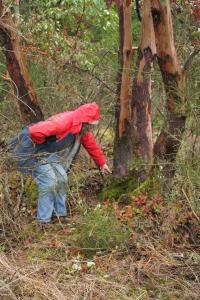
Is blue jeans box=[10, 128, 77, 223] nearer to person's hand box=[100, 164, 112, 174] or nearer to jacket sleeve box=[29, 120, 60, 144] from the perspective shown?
jacket sleeve box=[29, 120, 60, 144]

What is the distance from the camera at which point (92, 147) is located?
697 centimetres

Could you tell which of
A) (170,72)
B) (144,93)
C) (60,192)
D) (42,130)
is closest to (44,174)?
(60,192)

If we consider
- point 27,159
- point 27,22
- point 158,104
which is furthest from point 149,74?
point 27,22

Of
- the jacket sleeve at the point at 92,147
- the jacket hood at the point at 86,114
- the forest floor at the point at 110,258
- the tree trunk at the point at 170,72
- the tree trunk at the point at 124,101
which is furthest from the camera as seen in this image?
the tree trunk at the point at 124,101

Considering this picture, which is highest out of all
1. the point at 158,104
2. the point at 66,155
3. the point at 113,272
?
the point at 158,104

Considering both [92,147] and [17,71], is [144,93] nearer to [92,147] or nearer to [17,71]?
[92,147]

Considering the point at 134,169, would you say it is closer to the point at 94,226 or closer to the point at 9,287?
the point at 94,226

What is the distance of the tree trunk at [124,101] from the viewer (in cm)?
704

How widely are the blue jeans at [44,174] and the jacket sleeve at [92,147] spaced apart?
52 centimetres

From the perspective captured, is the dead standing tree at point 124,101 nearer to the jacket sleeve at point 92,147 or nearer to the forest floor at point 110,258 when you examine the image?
the jacket sleeve at point 92,147

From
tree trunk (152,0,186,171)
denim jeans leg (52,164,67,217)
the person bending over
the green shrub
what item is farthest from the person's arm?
the green shrub

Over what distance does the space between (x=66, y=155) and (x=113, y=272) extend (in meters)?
2.03

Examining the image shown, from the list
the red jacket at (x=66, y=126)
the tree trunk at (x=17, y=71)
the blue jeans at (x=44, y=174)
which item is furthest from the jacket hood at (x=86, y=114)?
the tree trunk at (x=17, y=71)

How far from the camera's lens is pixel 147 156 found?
7.12 metres
